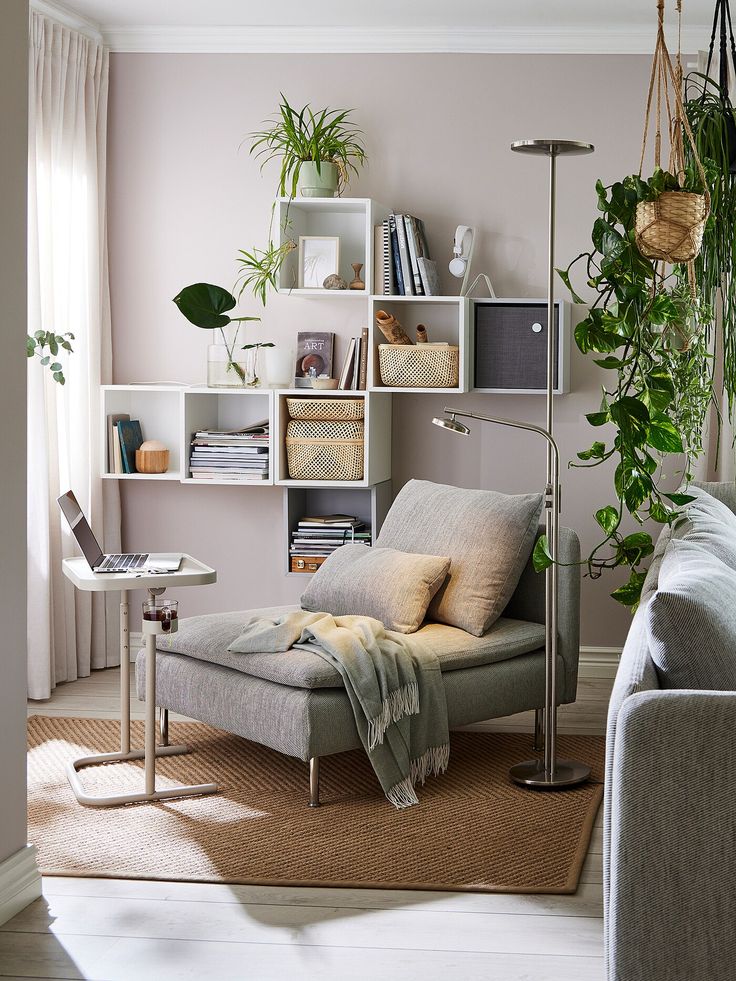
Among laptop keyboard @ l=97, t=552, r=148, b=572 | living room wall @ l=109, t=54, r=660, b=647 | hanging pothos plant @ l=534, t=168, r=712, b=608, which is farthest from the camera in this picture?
living room wall @ l=109, t=54, r=660, b=647

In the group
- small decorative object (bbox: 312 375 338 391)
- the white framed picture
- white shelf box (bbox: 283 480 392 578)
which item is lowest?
white shelf box (bbox: 283 480 392 578)

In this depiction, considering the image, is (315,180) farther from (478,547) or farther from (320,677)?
(320,677)

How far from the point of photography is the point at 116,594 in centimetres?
503

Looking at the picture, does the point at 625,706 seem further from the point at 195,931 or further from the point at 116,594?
the point at 116,594

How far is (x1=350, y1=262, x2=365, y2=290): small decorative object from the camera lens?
468 cm

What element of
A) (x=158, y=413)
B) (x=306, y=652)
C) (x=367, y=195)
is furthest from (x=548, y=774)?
(x=367, y=195)

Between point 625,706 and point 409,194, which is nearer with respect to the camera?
point 625,706

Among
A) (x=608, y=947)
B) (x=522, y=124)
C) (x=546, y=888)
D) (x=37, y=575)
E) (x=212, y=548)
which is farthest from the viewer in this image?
(x=212, y=548)

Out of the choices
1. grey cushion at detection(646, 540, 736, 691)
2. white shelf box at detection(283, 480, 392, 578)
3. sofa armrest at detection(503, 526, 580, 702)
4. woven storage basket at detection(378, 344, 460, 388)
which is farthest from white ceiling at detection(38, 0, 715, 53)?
grey cushion at detection(646, 540, 736, 691)

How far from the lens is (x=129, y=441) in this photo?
4887 millimetres

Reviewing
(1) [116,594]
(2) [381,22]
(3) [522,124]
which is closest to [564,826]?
(1) [116,594]

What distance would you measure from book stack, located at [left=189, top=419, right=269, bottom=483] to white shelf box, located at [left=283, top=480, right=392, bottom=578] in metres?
0.19

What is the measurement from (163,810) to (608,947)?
174 cm

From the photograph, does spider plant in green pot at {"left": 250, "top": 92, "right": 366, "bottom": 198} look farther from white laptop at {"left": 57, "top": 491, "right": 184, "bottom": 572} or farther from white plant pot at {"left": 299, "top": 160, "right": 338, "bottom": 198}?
white laptop at {"left": 57, "top": 491, "right": 184, "bottom": 572}
